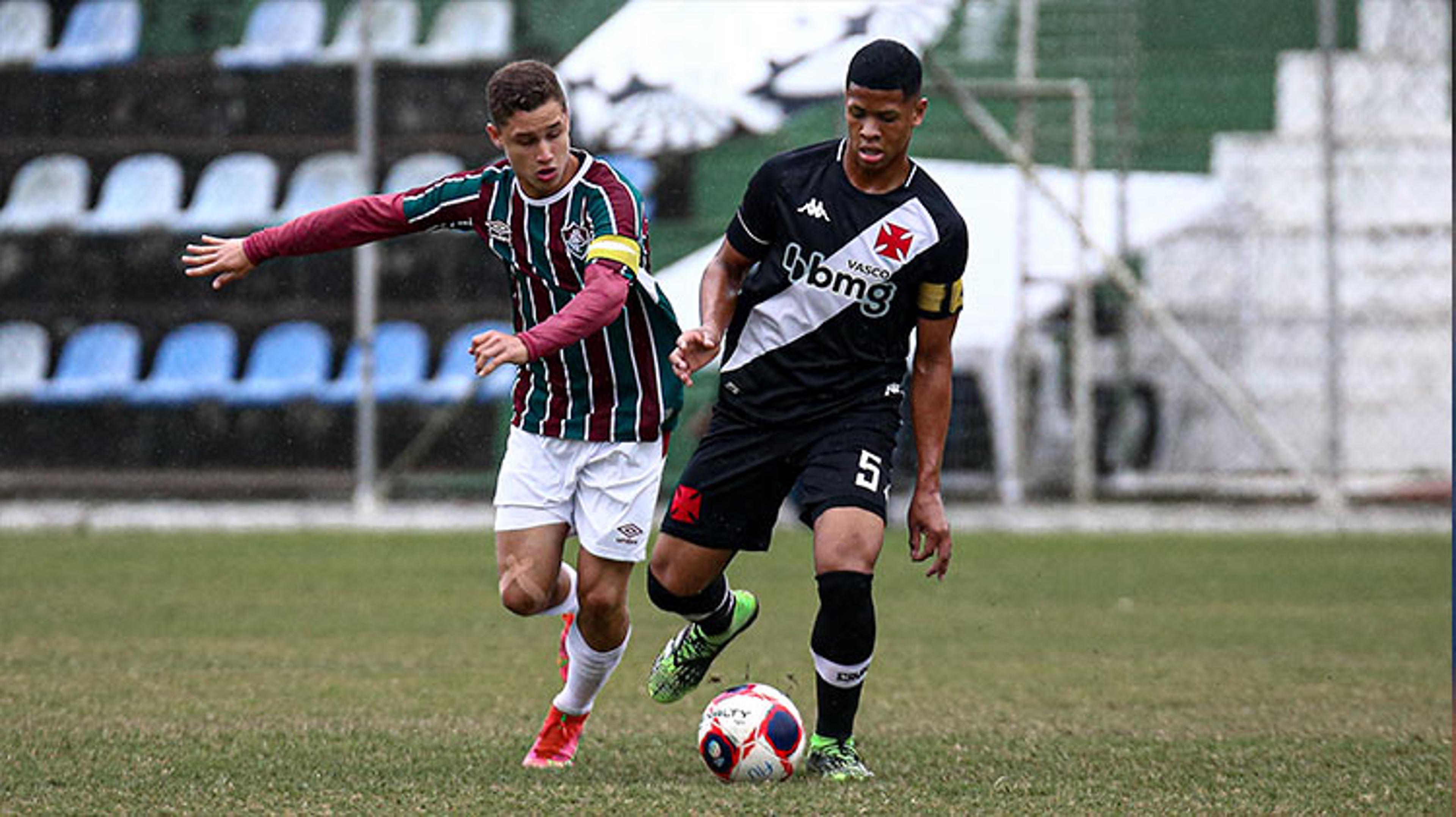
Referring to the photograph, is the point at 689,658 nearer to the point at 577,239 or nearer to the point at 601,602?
the point at 601,602

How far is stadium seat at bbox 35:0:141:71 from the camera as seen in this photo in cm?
1569

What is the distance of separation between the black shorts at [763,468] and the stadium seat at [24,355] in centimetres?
1047

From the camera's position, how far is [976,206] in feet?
48.4

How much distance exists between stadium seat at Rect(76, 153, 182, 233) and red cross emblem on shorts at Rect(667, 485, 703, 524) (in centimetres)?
1045

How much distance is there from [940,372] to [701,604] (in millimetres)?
1026

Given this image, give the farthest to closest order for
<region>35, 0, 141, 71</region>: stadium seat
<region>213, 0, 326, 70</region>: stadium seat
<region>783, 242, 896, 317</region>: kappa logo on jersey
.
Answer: <region>35, 0, 141, 71</region>: stadium seat → <region>213, 0, 326, 70</region>: stadium seat → <region>783, 242, 896, 317</region>: kappa logo on jersey

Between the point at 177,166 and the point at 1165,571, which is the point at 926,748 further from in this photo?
the point at 177,166

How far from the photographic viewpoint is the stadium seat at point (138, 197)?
15.5 meters

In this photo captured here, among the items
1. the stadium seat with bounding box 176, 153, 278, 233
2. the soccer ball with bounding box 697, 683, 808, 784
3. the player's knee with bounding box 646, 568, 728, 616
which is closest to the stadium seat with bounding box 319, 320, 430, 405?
the stadium seat with bounding box 176, 153, 278, 233

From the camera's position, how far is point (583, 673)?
5.82 metres

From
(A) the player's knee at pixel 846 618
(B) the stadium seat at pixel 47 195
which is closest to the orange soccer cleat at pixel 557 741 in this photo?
(A) the player's knee at pixel 846 618

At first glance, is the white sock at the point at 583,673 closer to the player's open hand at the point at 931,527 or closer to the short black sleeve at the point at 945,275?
the player's open hand at the point at 931,527

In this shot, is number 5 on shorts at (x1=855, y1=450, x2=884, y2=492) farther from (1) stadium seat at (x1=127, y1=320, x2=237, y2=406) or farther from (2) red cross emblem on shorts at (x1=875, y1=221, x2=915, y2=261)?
(1) stadium seat at (x1=127, y1=320, x2=237, y2=406)

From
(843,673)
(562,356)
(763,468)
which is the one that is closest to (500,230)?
(562,356)
